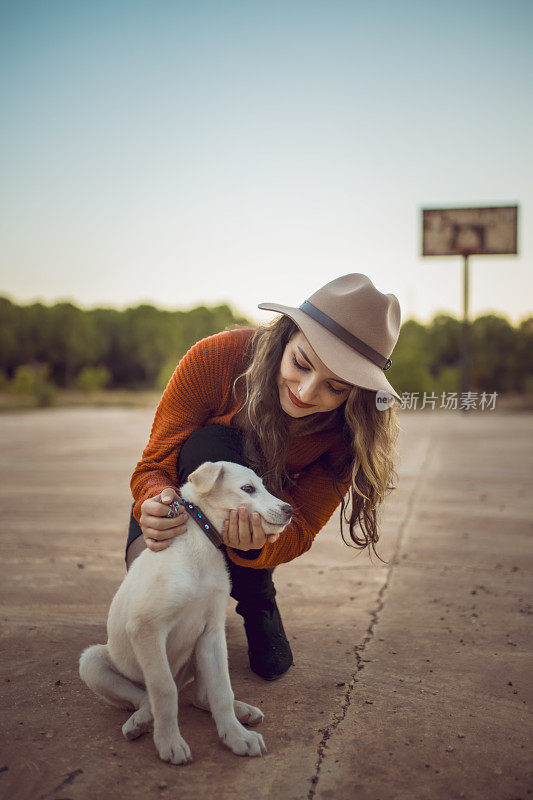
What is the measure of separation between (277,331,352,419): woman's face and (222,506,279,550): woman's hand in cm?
49

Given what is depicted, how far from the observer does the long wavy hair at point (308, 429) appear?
2.47 metres

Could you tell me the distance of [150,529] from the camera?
2.07 m

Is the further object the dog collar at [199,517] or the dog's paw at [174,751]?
the dog collar at [199,517]

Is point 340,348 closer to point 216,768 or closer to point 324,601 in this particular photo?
point 216,768

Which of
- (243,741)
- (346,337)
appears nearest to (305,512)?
(346,337)

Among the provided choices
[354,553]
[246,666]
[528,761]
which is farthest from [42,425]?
[528,761]

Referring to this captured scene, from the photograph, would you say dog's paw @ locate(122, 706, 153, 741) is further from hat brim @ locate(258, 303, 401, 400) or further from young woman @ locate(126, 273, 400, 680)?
hat brim @ locate(258, 303, 401, 400)

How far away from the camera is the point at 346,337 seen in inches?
90.9

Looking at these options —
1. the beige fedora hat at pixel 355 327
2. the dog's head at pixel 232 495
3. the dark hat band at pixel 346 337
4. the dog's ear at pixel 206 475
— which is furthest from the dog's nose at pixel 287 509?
the dark hat band at pixel 346 337

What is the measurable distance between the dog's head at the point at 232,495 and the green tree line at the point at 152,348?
14.4 metres

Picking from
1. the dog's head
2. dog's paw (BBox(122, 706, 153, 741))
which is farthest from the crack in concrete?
the dog's head

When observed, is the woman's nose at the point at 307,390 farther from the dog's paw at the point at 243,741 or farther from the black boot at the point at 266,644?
the dog's paw at the point at 243,741

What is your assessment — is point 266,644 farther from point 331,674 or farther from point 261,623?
point 331,674

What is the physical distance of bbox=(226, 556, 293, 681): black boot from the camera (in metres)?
2.49
